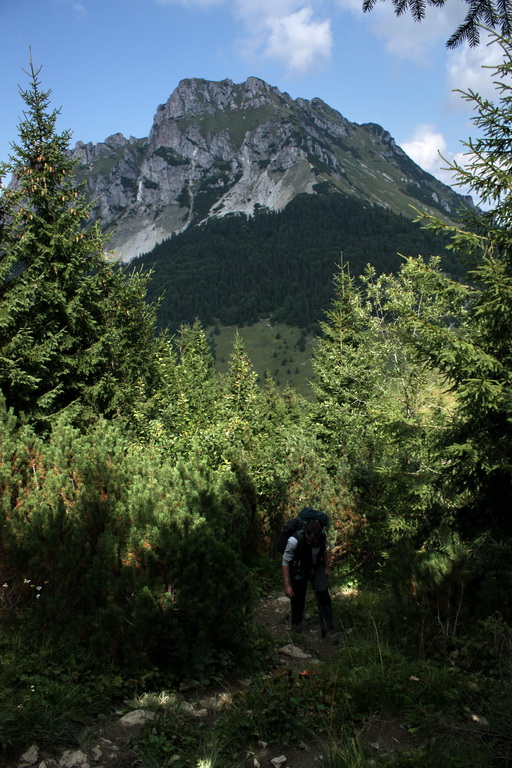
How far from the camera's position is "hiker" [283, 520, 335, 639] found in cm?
687

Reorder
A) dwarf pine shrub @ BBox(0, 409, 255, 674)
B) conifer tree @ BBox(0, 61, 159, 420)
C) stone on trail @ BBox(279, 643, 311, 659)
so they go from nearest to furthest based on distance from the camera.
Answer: dwarf pine shrub @ BBox(0, 409, 255, 674)
stone on trail @ BBox(279, 643, 311, 659)
conifer tree @ BBox(0, 61, 159, 420)

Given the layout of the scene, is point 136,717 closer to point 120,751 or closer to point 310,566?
point 120,751

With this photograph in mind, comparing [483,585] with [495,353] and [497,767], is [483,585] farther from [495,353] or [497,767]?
[495,353]

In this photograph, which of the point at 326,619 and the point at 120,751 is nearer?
the point at 120,751

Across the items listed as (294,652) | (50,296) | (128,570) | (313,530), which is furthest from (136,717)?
(50,296)

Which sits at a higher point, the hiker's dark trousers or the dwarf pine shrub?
Answer: the dwarf pine shrub

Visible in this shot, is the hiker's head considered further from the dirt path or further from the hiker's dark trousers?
the dirt path

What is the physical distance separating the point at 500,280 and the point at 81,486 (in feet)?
19.9

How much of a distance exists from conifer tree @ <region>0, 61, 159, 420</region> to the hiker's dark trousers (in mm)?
7025

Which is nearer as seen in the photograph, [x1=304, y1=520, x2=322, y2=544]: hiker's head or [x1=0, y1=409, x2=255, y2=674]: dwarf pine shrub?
[x1=0, y1=409, x2=255, y2=674]: dwarf pine shrub

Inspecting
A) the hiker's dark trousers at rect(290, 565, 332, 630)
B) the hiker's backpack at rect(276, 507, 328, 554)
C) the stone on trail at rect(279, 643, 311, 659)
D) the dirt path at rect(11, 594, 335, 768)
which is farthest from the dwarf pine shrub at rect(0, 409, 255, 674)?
the hiker's dark trousers at rect(290, 565, 332, 630)

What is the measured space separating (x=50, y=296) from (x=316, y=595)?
9181mm

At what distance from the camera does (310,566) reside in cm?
708

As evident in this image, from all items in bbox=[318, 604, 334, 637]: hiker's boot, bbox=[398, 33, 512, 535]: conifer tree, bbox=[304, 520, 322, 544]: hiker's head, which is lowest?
bbox=[318, 604, 334, 637]: hiker's boot
